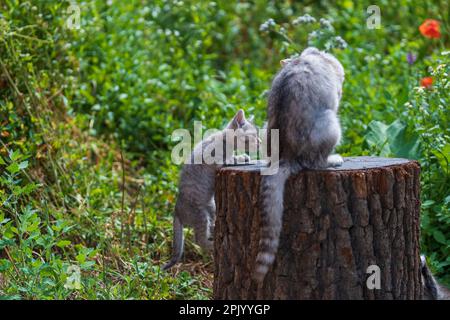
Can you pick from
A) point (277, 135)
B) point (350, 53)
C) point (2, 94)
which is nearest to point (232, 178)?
point (277, 135)

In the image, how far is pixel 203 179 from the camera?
5543mm

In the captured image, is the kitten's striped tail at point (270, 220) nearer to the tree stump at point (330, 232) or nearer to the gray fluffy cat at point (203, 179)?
the tree stump at point (330, 232)

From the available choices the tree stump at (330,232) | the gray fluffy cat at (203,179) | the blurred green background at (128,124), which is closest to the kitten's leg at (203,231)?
the gray fluffy cat at (203,179)

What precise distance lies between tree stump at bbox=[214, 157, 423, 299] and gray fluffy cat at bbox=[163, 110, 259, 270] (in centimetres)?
124

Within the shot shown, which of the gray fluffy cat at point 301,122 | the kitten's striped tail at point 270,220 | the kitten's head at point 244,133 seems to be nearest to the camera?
the kitten's striped tail at point 270,220

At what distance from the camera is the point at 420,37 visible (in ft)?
30.5

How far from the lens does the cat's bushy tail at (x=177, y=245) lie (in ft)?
17.6

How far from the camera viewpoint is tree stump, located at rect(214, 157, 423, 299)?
13.1 feet

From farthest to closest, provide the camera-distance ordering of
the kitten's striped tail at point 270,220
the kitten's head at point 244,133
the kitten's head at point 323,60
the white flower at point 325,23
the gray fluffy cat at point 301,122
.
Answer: the white flower at point 325,23, the kitten's head at point 244,133, the kitten's head at point 323,60, the gray fluffy cat at point 301,122, the kitten's striped tail at point 270,220

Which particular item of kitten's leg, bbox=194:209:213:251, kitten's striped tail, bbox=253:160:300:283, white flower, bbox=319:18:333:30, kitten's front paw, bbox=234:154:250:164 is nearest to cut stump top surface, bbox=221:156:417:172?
kitten's striped tail, bbox=253:160:300:283

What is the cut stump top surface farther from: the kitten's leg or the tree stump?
the kitten's leg

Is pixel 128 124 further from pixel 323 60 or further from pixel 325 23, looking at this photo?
pixel 323 60

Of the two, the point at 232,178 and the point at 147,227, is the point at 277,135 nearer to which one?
the point at 232,178

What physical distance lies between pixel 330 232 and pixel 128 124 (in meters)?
3.95
